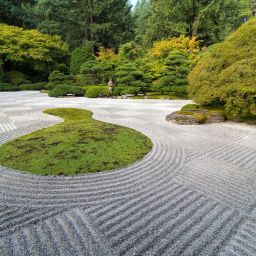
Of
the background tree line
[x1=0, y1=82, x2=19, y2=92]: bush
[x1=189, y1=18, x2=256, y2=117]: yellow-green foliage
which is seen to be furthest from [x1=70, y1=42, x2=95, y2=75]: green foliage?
[x1=189, y1=18, x2=256, y2=117]: yellow-green foliage

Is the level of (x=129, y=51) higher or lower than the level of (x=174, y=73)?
higher

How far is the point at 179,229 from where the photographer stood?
2.67 m

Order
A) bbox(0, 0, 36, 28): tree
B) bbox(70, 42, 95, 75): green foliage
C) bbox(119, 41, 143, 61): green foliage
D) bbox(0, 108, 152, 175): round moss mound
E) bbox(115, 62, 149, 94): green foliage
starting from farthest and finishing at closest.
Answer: bbox(0, 0, 36, 28): tree
bbox(70, 42, 95, 75): green foliage
bbox(119, 41, 143, 61): green foliage
bbox(115, 62, 149, 94): green foliage
bbox(0, 108, 152, 175): round moss mound

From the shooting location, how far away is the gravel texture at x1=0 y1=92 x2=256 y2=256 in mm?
2412

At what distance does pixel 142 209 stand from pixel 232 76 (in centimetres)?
673

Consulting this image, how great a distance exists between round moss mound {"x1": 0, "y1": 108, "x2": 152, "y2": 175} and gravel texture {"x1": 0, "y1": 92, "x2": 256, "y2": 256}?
0.27m

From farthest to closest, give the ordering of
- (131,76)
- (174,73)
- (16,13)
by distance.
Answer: (16,13), (131,76), (174,73)

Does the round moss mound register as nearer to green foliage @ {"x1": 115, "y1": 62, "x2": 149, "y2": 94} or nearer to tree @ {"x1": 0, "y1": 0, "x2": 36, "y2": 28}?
green foliage @ {"x1": 115, "y1": 62, "x2": 149, "y2": 94}

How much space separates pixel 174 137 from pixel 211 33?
22.3 m

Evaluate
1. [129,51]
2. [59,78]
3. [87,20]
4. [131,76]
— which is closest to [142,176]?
[131,76]

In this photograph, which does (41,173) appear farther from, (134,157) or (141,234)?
(141,234)

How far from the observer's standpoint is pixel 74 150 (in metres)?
5.12

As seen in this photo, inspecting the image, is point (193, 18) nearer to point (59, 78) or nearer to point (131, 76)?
point (131, 76)

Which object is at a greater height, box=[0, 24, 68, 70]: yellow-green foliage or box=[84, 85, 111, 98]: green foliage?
box=[0, 24, 68, 70]: yellow-green foliage
